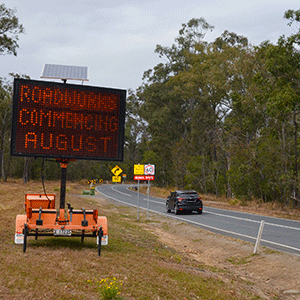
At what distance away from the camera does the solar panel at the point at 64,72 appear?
33.2 feet

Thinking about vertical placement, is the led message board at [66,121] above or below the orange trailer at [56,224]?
above

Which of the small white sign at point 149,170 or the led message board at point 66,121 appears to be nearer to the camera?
the led message board at point 66,121

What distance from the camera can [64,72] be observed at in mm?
10336

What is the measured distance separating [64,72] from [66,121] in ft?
4.58

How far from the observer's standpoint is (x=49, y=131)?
9.63 m

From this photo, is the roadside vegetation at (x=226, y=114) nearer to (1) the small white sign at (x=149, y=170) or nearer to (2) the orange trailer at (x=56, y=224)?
(1) the small white sign at (x=149, y=170)

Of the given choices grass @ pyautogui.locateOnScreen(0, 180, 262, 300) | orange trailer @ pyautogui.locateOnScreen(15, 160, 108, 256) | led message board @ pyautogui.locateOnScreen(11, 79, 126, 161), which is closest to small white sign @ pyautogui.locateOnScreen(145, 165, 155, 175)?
led message board @ pyautogui.locateOnScreen(11, 79, 126, 161)

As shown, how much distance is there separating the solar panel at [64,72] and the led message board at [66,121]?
12.9 inches

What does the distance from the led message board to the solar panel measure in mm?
328

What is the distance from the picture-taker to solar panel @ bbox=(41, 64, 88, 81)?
10109 millimetres

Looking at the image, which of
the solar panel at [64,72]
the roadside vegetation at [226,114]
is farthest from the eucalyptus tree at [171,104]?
the solar panel at [64,72]

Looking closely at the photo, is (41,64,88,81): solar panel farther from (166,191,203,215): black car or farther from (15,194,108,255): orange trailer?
(166,191,203,215): black car

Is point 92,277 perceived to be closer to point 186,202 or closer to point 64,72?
point 64,72

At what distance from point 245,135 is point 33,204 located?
3247 centimetres
